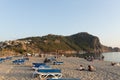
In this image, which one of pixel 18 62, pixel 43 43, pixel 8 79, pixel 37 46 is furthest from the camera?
pixel 43 43

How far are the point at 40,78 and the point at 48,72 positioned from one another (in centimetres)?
74

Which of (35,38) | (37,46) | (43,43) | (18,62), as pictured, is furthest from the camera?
(35,38)

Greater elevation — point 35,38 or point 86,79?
point 35,38

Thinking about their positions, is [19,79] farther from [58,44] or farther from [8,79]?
[58,44]

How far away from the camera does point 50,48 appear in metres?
171

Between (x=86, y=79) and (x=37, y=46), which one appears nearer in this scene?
(x=86, y=79)

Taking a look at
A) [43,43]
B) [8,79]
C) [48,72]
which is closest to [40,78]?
[48,72]

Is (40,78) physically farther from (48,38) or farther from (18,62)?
(48,38)

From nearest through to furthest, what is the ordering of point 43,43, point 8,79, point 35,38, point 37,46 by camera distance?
1. point 8,79
2. point 37,46
3. point 43,43
4. point 35,38

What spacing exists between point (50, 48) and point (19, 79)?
6049 inches

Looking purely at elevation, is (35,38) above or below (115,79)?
above

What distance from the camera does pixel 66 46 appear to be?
642 feet

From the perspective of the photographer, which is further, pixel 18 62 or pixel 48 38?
pixel 48 38

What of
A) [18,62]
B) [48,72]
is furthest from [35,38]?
[48,72]
